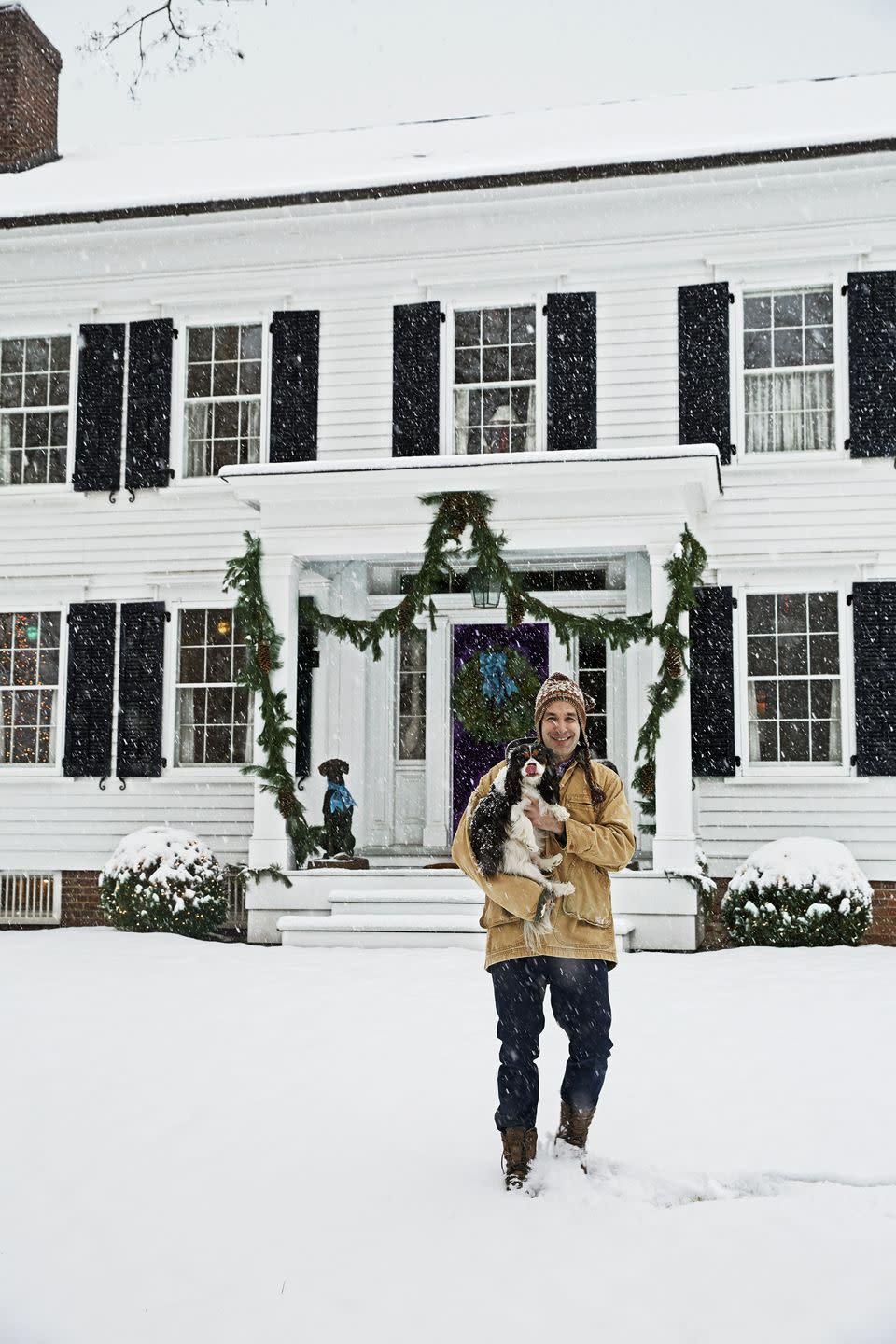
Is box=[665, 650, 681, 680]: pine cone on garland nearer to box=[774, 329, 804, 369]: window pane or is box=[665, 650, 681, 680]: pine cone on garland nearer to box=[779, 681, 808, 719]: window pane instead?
box=[779, 681, 808, 719]: window pane

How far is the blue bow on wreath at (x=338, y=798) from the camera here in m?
11.5

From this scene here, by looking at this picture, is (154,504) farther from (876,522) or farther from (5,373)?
(876,522)

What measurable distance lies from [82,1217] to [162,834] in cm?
747

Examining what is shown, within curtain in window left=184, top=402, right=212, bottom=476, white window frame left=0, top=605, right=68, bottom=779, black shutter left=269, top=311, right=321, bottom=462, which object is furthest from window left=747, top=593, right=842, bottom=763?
white window frame left=0, top=605, right=68, bottom=779

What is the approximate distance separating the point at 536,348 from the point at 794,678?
3.93 metres

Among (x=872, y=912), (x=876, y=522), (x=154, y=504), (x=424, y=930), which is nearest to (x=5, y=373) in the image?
(x=154, y=504)

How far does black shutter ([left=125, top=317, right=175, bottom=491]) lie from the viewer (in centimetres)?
1282

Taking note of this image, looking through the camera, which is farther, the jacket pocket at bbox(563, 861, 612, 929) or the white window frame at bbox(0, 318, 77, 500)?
the white window frame at bbox(0, 318, 77, 500)

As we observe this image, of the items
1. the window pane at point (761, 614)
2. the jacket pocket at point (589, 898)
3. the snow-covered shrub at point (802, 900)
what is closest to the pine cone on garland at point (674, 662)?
the window pane at point (761, 614)

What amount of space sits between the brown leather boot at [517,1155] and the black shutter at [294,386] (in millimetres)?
9073

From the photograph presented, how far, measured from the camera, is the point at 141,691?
41.2 feet

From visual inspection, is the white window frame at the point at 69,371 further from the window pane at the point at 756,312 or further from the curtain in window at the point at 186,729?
the window pane at the point at 756,312

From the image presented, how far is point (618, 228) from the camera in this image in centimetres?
1227

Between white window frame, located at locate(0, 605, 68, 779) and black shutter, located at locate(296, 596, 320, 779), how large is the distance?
240 centimetres
